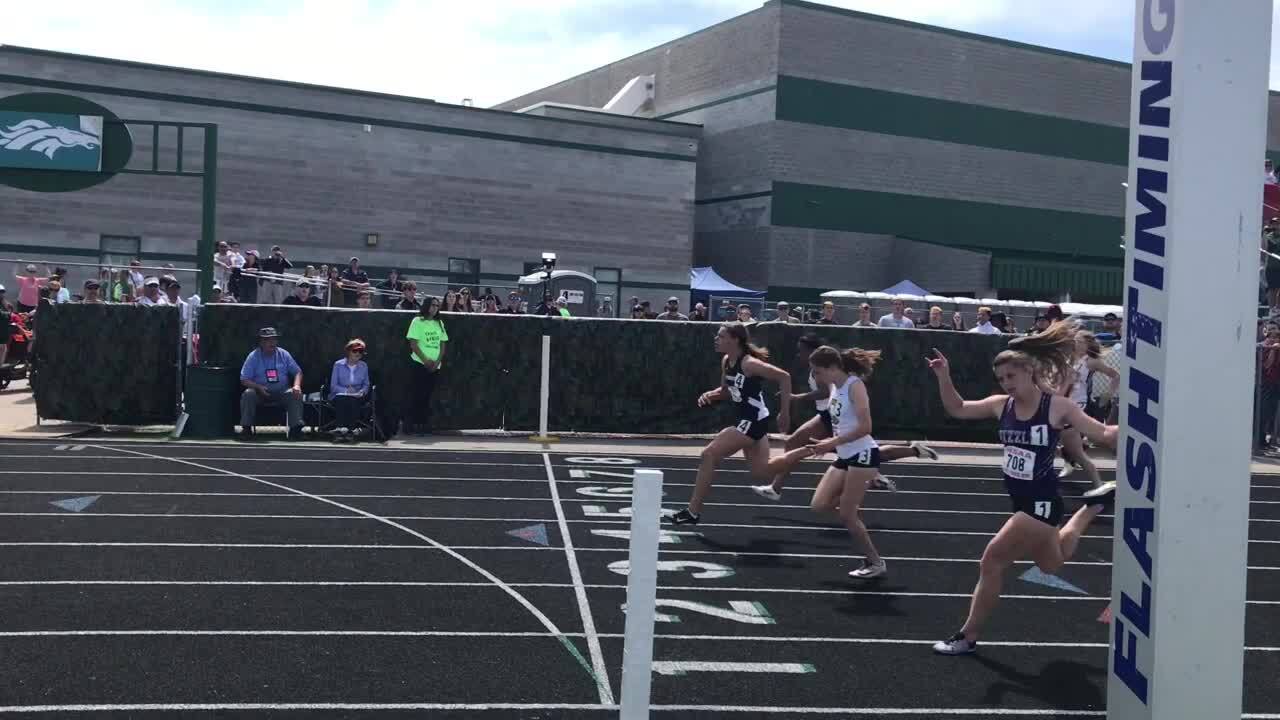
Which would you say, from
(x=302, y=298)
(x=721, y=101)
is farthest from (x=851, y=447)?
(x=721, y=101)

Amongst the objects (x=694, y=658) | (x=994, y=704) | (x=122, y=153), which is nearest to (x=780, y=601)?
(x=694, y=658)

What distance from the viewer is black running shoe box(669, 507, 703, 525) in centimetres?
1095

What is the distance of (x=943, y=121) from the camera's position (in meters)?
45.0

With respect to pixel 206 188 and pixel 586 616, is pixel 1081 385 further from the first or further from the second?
pixel 206 188

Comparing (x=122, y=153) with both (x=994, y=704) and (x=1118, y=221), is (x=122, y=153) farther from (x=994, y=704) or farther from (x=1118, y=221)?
(x=1118, y=221)

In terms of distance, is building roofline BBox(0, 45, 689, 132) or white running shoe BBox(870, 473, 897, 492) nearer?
white running shoe BBox(870, 473, 897, 492)

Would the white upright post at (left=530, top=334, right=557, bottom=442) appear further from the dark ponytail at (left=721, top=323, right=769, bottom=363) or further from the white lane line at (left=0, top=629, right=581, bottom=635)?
the white lane line at (left=0, top=629, right=581, bottom=635)

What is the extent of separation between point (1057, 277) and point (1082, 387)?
2958 cm

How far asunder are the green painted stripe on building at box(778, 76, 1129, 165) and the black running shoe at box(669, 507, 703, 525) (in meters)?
32.8

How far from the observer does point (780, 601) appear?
8.51 meters

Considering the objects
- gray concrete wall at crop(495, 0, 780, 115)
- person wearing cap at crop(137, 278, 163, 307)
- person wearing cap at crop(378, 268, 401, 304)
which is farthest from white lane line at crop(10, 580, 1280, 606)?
gray concrete wall at crop(495, 0, 780, 115)

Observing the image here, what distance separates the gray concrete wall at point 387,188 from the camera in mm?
33219

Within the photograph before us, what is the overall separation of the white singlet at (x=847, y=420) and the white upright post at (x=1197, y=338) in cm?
501

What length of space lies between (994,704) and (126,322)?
47.5 feet
